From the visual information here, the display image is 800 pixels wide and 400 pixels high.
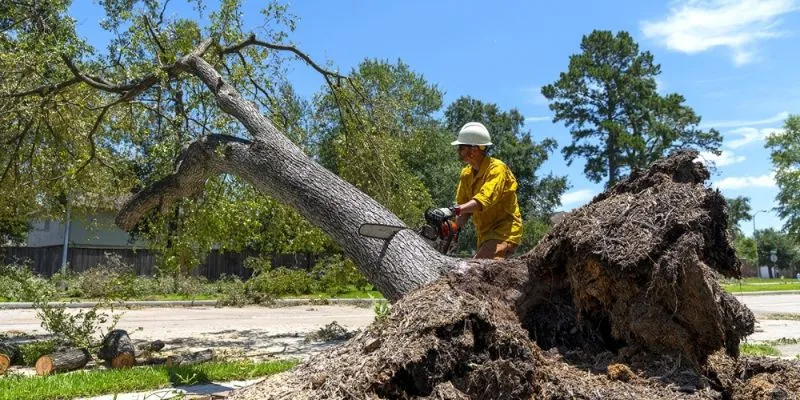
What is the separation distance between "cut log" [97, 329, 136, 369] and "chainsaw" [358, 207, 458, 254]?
11.6 ft

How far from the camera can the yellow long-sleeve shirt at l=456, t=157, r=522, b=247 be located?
5.48 m

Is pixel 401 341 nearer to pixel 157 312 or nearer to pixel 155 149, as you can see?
pixel 155 149

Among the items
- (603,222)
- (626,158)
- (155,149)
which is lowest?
(603,222)

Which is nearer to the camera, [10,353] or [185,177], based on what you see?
[185,177]

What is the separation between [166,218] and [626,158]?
39653 millimetres

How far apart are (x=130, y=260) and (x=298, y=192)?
890 inches

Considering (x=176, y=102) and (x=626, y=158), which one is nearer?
(x=176, y=102)

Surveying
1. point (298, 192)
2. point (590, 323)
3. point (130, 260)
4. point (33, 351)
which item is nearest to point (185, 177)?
point (298, 192)

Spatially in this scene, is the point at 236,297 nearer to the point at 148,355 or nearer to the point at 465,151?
the point at 148,355

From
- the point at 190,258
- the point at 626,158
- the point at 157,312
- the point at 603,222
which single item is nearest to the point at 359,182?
the point at 190,258

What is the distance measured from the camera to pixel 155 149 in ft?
29.3

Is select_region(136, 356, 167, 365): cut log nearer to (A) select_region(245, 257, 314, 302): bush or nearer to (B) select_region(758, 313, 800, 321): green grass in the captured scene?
(A) select_region(245, 257, 314, 302): bush

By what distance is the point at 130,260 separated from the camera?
1038 inches

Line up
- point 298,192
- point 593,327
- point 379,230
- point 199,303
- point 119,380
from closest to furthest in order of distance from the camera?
point 593,327, point 379,230, point 119,380, point 298,192, point 199,303
